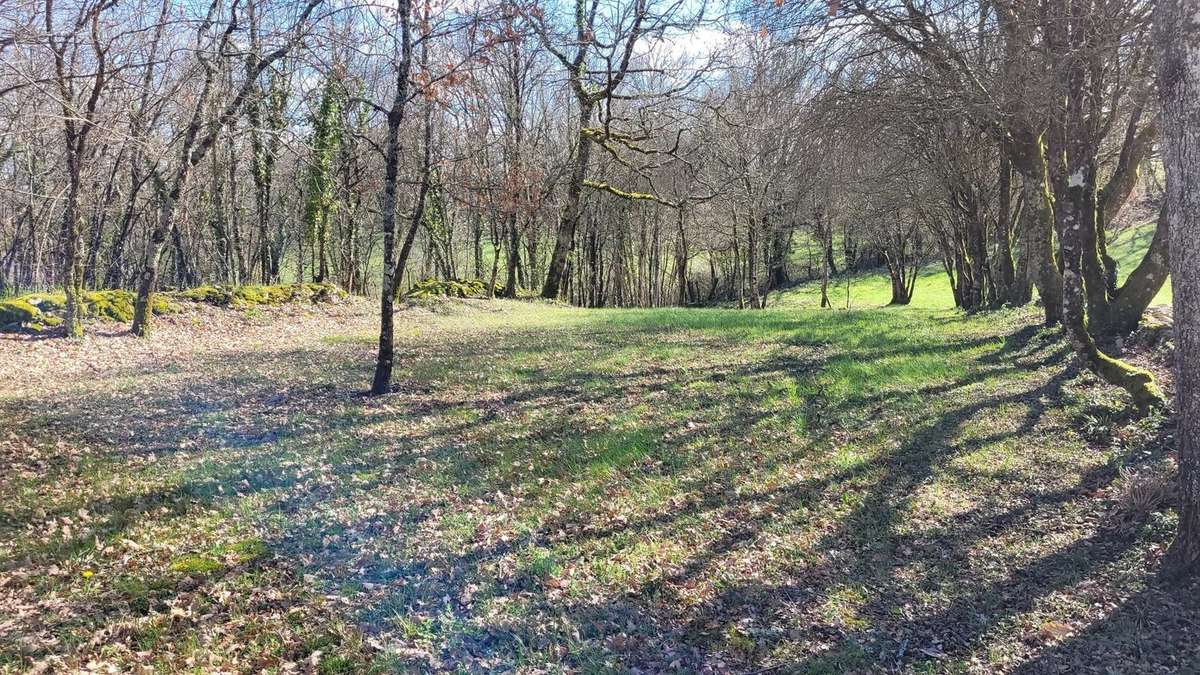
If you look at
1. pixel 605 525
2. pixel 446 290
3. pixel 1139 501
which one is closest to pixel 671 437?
pixel 605 525

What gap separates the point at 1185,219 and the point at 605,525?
438 centimetres

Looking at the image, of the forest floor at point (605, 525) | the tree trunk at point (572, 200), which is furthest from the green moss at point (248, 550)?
the tree trunk at point (572, 200)

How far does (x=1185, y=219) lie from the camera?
3834mm

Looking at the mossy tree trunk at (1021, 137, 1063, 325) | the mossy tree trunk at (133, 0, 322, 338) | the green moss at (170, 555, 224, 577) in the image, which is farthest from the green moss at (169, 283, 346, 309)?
the mossy tree trunk at (1021, 137, 1063, 325)

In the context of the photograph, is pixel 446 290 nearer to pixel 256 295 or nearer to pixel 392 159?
pixel 256 295

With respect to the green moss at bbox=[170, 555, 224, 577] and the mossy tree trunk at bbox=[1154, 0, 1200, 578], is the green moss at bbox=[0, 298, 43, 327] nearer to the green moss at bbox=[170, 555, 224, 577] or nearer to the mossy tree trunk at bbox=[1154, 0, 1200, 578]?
the green moss at bbox=[170, 555, 224, 577]

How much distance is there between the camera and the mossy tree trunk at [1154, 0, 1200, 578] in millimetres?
3768

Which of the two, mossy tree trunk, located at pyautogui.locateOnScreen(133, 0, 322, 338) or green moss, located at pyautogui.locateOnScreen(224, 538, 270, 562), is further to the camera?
mossy tree trunk, located at pyautogui.locateOnScreen(133, 0, 322, 338)

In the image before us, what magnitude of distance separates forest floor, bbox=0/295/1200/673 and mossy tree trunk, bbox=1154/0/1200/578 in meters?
0.46

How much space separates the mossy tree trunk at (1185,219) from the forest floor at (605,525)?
0.46 m

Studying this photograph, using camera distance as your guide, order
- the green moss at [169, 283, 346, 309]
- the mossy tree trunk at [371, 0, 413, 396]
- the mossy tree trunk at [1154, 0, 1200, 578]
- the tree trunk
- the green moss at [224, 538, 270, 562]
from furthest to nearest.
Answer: the tree trunk < the green moss at [169, 283, 346, 309] < the mossy tree trunk at [371, 0, 413, 396] < the green moss at [224, 538, 270, 562] < the mossy tree trunk at [1154, 0, 1200, 578]

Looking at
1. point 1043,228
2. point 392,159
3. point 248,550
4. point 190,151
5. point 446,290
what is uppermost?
point 190,151

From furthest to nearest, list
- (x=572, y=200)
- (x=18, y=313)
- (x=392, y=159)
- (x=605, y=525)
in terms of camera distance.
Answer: (x=572, y=200) → (x=18, y=313) → (x=392, y=159) → (x=605, y=525)

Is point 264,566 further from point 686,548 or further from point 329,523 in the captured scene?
point 686,548
